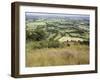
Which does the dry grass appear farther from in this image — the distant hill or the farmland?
the distant hill

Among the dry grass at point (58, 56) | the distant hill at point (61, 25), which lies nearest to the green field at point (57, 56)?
the dry grass at point (58, 56)

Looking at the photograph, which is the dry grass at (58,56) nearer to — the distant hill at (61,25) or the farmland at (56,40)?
the farmland at (56,40)

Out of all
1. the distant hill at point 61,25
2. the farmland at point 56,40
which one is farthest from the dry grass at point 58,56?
the distant hill at point 61,25

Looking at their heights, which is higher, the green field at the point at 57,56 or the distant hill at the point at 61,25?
the distant hill at the point at 61,25

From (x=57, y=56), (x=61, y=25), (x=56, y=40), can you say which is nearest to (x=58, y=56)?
(x=57, y=56)

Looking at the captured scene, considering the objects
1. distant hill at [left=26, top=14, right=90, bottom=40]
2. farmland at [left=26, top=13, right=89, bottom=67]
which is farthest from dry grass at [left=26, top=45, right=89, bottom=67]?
distant hill at [left=26, top=14, right=90, bottom=40]

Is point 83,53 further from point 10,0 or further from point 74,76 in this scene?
point 10,0

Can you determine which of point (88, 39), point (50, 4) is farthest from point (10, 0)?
point (88, 39)

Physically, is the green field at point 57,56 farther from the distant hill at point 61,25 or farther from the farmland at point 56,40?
the distant hill at point 61,25
